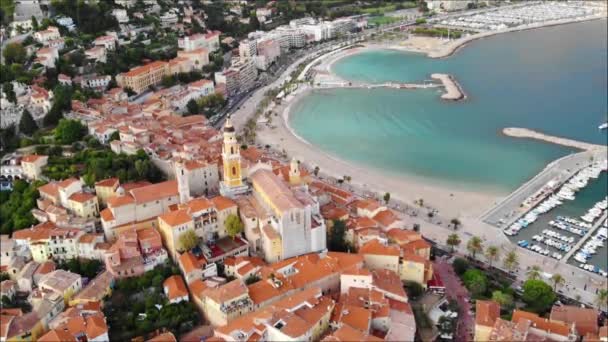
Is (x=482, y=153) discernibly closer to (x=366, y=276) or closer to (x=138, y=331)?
(x=366, y=276)

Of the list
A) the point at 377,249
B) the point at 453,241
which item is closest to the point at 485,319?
the point at 377,249

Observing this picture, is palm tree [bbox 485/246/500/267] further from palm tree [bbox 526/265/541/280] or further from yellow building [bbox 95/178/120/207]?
yellow building [bbox 95/178/120/207]

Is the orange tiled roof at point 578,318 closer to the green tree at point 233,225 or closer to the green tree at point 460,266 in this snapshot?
the green tree at point 460,266

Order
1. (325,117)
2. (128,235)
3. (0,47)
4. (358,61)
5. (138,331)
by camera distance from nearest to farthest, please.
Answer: (138,331), (128,235), (0,47), (325,117), (358,61)

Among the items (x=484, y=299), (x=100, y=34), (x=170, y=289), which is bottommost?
(x=484, y=299)

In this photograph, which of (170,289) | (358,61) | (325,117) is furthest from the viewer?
(358,61)

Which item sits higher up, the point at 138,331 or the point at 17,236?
the point at 17,236

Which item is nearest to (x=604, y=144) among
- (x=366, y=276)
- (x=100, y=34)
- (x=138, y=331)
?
(x=366, y=276)
